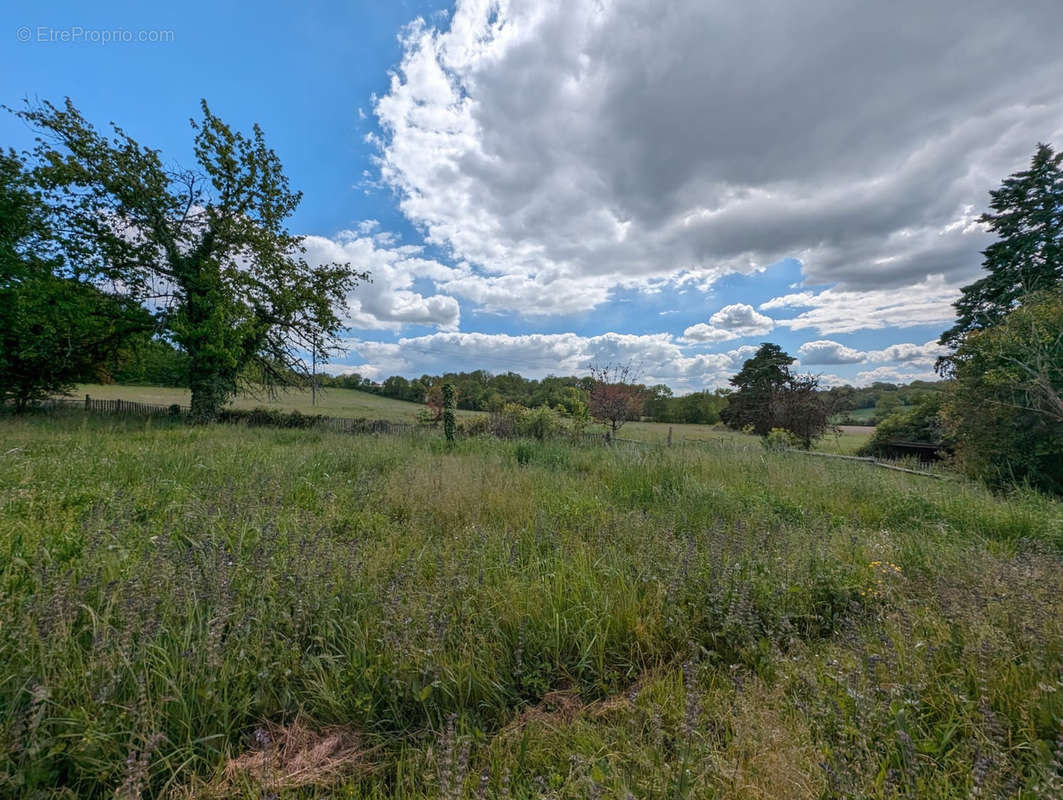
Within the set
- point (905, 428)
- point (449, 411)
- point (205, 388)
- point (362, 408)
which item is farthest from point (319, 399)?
point (905, 428)

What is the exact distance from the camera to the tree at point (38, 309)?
13.5 metres

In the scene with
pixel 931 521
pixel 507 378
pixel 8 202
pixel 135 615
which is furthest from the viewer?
pixel 507 378

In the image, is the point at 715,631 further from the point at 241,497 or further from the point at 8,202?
the point at 8,202

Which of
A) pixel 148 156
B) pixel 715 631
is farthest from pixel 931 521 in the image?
pixel 148 156

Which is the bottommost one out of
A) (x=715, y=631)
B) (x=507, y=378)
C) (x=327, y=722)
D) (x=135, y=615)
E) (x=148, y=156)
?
(x=327, y=722)

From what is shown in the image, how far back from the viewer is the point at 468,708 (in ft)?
6.73

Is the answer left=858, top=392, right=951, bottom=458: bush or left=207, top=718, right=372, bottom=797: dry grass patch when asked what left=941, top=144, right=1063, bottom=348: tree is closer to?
left=858, top=392, right=951, bottom=458: bush

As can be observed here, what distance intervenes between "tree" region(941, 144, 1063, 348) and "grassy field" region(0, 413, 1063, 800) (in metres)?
21.6

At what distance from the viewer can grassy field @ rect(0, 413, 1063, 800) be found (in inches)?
61.0

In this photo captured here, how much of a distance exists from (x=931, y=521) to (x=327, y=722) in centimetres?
715

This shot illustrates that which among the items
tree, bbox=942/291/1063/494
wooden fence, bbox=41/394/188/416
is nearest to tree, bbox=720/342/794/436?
tree, bbox=942/291/1063/494

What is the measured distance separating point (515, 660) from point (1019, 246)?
28877 mm

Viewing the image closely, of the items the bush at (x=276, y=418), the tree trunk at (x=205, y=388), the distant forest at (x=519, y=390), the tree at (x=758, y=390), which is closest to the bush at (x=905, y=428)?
the distant forest at (x=519, y=390)

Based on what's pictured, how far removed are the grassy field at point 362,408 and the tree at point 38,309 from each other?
5169mm
